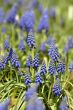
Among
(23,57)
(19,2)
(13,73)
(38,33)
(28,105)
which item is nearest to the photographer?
(28,105)

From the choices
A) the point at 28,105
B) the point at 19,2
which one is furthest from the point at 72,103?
the point at 19,2

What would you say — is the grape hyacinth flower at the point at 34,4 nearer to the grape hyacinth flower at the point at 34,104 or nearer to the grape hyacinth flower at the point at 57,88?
the grape hyacinth flower at the point at 57,88

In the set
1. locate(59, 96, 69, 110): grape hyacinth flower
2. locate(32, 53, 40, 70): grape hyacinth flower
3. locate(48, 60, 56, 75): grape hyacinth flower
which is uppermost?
locate(32, 53, 40, 70): grape hyacinth flower

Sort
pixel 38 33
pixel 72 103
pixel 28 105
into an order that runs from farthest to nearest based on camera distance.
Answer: pixel 38 33 < pixel 72 103 < pixel 28 105

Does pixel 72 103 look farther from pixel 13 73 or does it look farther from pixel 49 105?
pixel 13 73

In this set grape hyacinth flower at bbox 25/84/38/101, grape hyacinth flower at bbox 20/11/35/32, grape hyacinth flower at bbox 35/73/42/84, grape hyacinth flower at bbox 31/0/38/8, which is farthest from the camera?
grape hyacinth flower at bbox 31/0/38/8

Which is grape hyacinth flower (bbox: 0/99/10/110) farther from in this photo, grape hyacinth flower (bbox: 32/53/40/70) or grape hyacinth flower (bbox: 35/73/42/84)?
grape hyacinth flower (bbox: 32/53/40/70)

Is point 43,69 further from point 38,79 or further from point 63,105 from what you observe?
point 63,105

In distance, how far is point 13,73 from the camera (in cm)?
634

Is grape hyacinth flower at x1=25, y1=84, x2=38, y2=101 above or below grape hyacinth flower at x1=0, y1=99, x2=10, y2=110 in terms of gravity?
above

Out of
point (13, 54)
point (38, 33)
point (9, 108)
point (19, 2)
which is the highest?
point (19, 2)

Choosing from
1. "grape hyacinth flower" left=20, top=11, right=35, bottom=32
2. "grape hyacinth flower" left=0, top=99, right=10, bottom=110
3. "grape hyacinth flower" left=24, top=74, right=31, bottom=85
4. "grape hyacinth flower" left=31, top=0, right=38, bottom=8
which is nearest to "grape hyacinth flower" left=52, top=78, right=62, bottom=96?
"grape hyacinth flower" left=24, top=74, right=31, bottom=85

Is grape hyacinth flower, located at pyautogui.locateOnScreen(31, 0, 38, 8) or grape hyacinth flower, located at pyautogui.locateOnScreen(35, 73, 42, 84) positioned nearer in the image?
grape hyacinth flower, located at pyautogui.locateOnScreen(35, 73, 42, 84)

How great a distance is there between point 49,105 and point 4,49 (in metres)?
1.82
